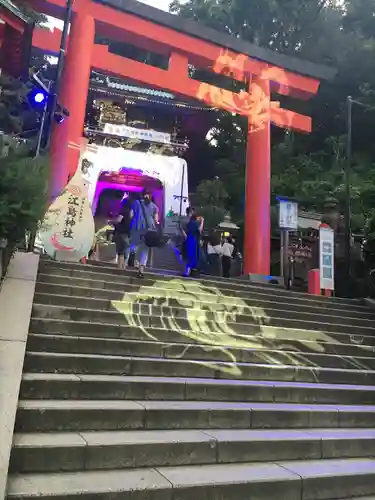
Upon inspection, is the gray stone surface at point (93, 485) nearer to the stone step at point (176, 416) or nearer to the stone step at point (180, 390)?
the stone step at point (176, 416)

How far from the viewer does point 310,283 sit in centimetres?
1012

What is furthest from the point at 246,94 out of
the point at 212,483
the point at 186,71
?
the point at 212,483

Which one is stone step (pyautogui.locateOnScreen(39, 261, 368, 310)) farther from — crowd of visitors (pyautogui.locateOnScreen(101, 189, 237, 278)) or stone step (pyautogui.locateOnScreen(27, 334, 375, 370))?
stone step (pyautogui.locateOnScreen(27, 334, 375, 370))

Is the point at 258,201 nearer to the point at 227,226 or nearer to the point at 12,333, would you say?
the point at 227,226

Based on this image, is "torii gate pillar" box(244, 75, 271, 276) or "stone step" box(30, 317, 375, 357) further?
"torii gate pillar" box(244, 75, 271, 276)

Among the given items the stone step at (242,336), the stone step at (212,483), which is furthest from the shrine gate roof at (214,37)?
the stone step at (212,483)

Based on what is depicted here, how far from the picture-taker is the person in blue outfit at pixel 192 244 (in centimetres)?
848

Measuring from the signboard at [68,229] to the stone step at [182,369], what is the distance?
3.59m

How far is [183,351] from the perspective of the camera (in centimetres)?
498

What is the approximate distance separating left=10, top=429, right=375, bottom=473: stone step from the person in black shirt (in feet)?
15.6

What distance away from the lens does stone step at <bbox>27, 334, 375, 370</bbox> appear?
4398 millimetres

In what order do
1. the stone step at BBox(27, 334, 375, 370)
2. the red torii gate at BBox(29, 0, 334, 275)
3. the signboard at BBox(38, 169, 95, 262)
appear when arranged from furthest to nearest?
1. the red torii gate at BBox(29, 0, 334, 275)
2. the signboard at BBox(38, 169, 95, 262)
3. the stone step at BBox(27, 334, 375, 370)

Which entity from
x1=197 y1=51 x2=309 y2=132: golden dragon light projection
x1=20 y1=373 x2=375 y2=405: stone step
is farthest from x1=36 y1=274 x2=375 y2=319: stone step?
x1=197 y1=51 x2=309 y2=132: golden dragon light projection

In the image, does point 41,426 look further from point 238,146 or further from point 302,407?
point 238,146
